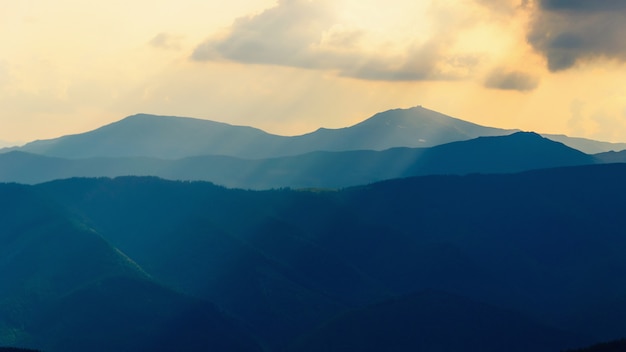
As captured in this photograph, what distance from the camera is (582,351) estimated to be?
194250 mm

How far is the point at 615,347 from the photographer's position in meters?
190

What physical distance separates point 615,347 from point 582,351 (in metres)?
6.47
